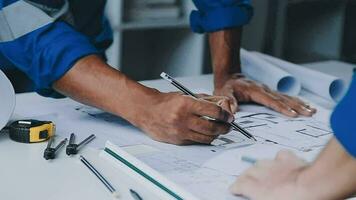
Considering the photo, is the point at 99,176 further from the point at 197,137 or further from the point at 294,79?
the point at 294,79

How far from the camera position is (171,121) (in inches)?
36.8

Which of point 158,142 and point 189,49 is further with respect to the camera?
point 189,49

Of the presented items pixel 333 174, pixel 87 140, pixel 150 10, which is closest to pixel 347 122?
pixel 333 174

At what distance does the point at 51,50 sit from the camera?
1028 millimetres

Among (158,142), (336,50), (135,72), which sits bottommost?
(135,72)

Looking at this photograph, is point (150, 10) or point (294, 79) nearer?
point (294, 79)

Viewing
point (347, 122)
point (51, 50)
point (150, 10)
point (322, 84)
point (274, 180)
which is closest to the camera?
point (347, 122)

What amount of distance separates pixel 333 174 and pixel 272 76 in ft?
2.20

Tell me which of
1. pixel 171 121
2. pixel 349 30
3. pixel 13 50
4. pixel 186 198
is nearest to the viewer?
pixel 186 198

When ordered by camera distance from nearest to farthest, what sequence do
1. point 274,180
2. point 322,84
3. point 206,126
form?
point 274,180, point 206,126, point 322,84

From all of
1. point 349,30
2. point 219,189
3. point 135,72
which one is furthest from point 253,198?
point 135,72

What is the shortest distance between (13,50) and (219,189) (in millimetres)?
542

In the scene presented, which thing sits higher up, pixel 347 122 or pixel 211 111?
pixel 347 122

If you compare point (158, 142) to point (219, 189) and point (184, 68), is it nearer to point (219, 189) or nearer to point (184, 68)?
point (219, 189)
